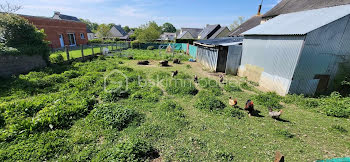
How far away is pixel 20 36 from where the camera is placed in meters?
9.17

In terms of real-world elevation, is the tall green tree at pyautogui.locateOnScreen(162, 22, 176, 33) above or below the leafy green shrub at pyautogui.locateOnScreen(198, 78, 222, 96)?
above

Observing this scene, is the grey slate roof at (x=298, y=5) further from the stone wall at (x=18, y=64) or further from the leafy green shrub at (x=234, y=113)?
the stone wall at (x=18, y=64)

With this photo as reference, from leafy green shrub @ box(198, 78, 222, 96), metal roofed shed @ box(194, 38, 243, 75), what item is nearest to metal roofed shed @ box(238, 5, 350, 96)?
metal roofed shed @ box(194, 38, 243, 75)

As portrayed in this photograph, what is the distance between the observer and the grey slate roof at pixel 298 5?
989cm

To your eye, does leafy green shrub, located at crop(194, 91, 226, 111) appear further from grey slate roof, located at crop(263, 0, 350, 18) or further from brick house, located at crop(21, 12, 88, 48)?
brick house, located at crop(21, 12, 88, 48)

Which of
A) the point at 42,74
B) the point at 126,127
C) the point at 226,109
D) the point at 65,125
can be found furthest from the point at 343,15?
the point at 42,74

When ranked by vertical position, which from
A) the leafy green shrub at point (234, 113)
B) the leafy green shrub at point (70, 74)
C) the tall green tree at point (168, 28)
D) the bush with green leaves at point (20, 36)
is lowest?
the leafy green shrub at point (234, 113)

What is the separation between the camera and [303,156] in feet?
12.2

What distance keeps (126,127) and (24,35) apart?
1074 cm

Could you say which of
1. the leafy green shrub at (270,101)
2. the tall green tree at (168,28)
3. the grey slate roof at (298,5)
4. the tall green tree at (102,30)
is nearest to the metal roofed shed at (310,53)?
the leafy green shrub at (270,101)

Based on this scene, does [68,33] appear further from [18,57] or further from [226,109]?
[226,109]

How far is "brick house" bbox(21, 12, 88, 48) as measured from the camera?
790 inches

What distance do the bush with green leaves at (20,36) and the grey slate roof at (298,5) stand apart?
20.7 m

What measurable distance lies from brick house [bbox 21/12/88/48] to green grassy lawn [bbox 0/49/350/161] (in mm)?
19087
